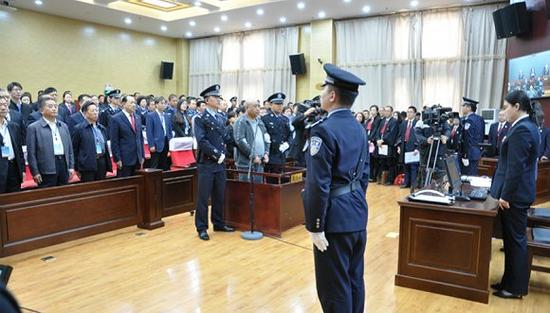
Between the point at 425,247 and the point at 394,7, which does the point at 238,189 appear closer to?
the point at 425,247

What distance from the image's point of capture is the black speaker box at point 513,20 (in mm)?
7766

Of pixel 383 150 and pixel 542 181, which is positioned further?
pixel 383 150

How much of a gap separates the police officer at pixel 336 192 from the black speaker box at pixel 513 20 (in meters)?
7.49

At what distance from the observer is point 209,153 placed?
14.7 feet

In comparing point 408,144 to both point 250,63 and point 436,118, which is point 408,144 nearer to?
point 436,118

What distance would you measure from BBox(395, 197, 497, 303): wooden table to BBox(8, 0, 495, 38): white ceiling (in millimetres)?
7469

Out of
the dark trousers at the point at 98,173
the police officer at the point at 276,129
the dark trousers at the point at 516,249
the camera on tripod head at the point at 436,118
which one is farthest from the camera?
the police officer at the point at 276,129

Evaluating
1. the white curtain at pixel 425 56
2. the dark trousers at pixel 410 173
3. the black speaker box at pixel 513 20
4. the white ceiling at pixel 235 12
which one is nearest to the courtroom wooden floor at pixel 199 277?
the dark trousers at pixel 410 173

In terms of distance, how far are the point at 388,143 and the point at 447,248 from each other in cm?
558

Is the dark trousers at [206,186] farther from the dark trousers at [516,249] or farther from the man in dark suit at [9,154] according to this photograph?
the dark trousers at [516,249]

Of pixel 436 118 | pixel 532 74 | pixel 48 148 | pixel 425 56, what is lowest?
pixel 48 148

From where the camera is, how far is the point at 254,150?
16.4ft

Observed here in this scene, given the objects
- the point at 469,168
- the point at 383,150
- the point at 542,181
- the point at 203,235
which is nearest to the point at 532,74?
the point at 542,181

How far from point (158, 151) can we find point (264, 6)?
5.17m
